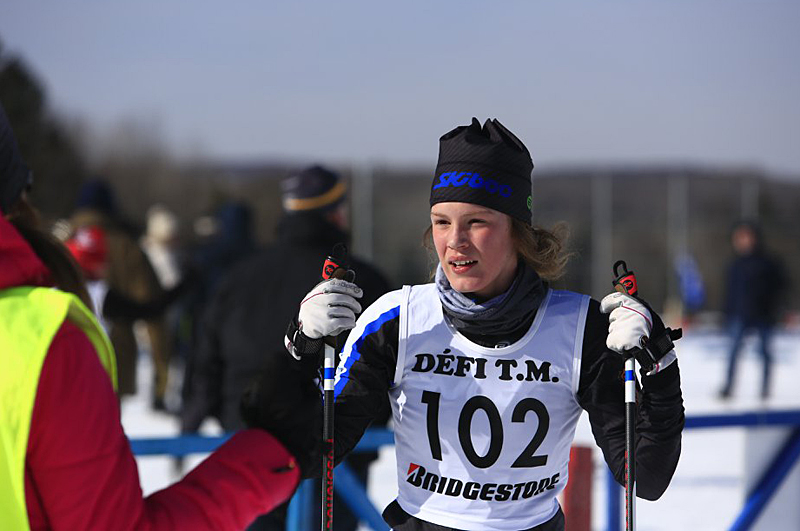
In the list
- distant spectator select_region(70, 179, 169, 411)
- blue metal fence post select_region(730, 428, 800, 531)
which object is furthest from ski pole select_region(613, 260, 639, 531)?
distant spectator select_region(70, 179, 169, 411)

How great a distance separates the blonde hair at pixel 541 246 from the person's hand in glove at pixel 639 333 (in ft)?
0.90

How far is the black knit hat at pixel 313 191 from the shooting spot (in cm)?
388

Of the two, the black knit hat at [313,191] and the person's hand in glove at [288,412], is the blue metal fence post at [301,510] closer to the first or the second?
the black knit hat at [313,191]

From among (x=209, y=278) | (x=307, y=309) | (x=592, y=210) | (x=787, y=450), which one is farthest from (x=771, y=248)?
(x=307, y=309)

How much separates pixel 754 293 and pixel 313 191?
8.47 m

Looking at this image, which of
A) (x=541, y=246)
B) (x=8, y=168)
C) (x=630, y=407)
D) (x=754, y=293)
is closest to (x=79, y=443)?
(x=8, y=168)

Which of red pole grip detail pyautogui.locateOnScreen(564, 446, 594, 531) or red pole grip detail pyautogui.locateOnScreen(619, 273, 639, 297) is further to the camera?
red pole grip detail pyautogui.locateOnScreen(564, 446, 594, 531)

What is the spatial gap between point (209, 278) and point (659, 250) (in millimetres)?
13477

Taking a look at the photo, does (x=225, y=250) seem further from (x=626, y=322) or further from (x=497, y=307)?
(x=626, y=322)

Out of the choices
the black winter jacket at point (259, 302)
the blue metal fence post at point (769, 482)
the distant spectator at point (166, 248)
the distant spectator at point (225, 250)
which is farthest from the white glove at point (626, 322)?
the distant spectator at point (166, 248)

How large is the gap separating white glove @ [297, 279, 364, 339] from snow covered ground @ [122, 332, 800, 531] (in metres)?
0.85

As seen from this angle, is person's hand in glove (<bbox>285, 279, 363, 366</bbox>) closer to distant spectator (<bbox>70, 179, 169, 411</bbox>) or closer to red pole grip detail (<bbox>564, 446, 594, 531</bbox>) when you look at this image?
red pole grip detail (<bbox>564, 446, 594, 531</bbox>)

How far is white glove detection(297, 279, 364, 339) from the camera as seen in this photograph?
2.11 m

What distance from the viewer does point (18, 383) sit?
1.21 m
